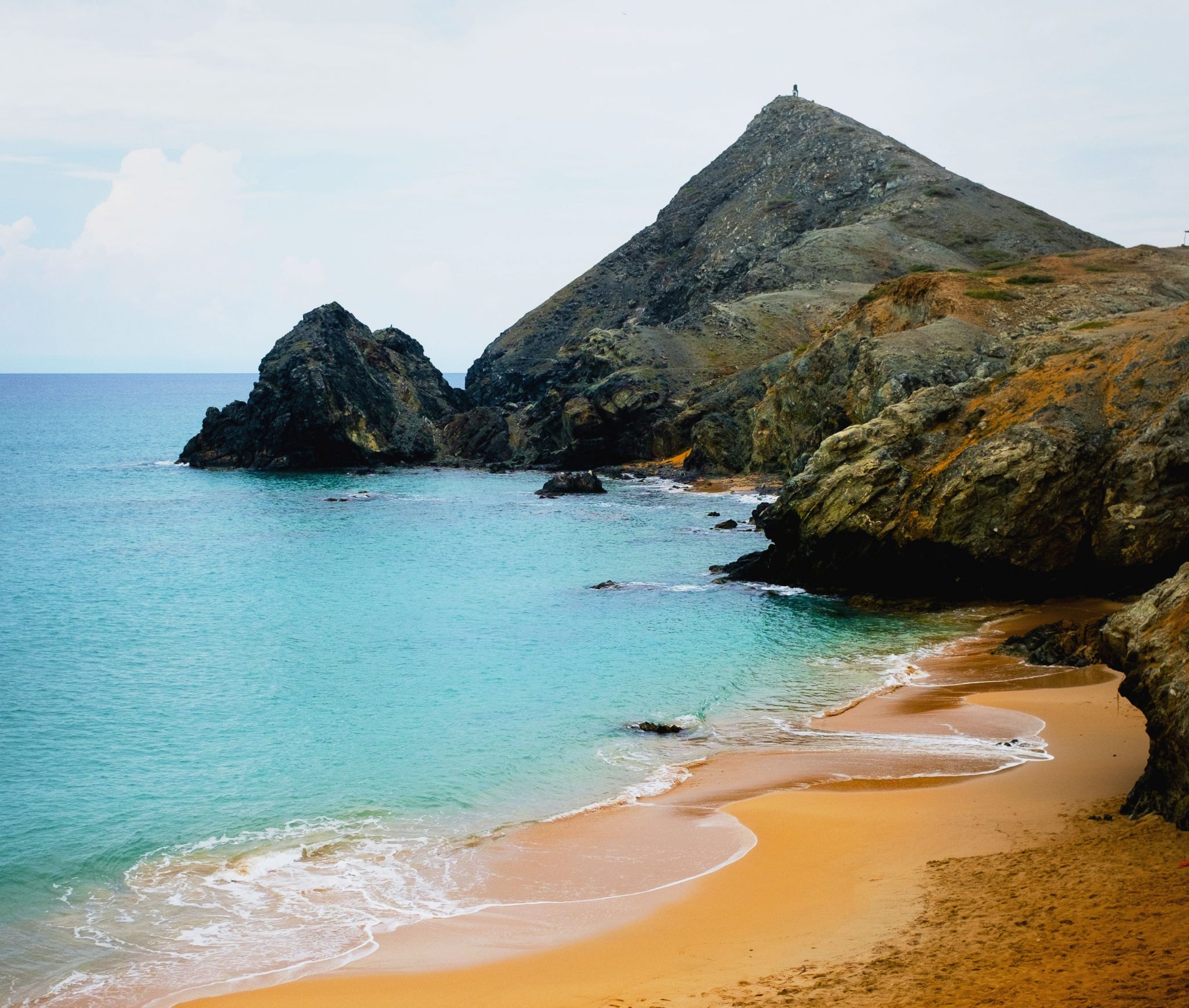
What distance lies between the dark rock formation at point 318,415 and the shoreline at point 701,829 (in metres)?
64.8

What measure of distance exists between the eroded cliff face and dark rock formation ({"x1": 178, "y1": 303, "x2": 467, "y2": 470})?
5352cm

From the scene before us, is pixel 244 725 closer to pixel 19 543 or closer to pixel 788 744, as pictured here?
pixel 788 744

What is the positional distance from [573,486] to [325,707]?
43.8 m

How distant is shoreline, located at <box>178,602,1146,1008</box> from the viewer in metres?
12.0

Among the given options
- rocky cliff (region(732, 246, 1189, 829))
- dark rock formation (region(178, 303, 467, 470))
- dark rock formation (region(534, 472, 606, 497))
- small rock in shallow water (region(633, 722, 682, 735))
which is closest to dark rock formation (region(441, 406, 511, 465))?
dark rock formation (region(178, 303, 467, 470))

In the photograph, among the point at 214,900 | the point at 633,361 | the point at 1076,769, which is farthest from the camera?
the point at 633,361

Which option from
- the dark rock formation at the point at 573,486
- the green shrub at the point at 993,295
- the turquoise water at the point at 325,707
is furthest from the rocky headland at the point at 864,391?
the dark rock formation at the point at 573,486

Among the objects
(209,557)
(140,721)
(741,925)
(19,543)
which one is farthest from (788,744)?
(19,543)

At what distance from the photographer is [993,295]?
190ft

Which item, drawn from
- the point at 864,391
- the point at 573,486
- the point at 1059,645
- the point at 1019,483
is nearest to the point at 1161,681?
the point at 1059,645

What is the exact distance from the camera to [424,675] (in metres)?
27.7

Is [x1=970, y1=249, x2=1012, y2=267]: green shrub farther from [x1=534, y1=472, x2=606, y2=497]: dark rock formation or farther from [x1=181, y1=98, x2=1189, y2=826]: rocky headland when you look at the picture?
[x1=534, y1=472, x2=606, y2=497]: dark rock formation

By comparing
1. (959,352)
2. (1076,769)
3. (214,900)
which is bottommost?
(214,900)

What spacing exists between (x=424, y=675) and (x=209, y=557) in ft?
76.6
